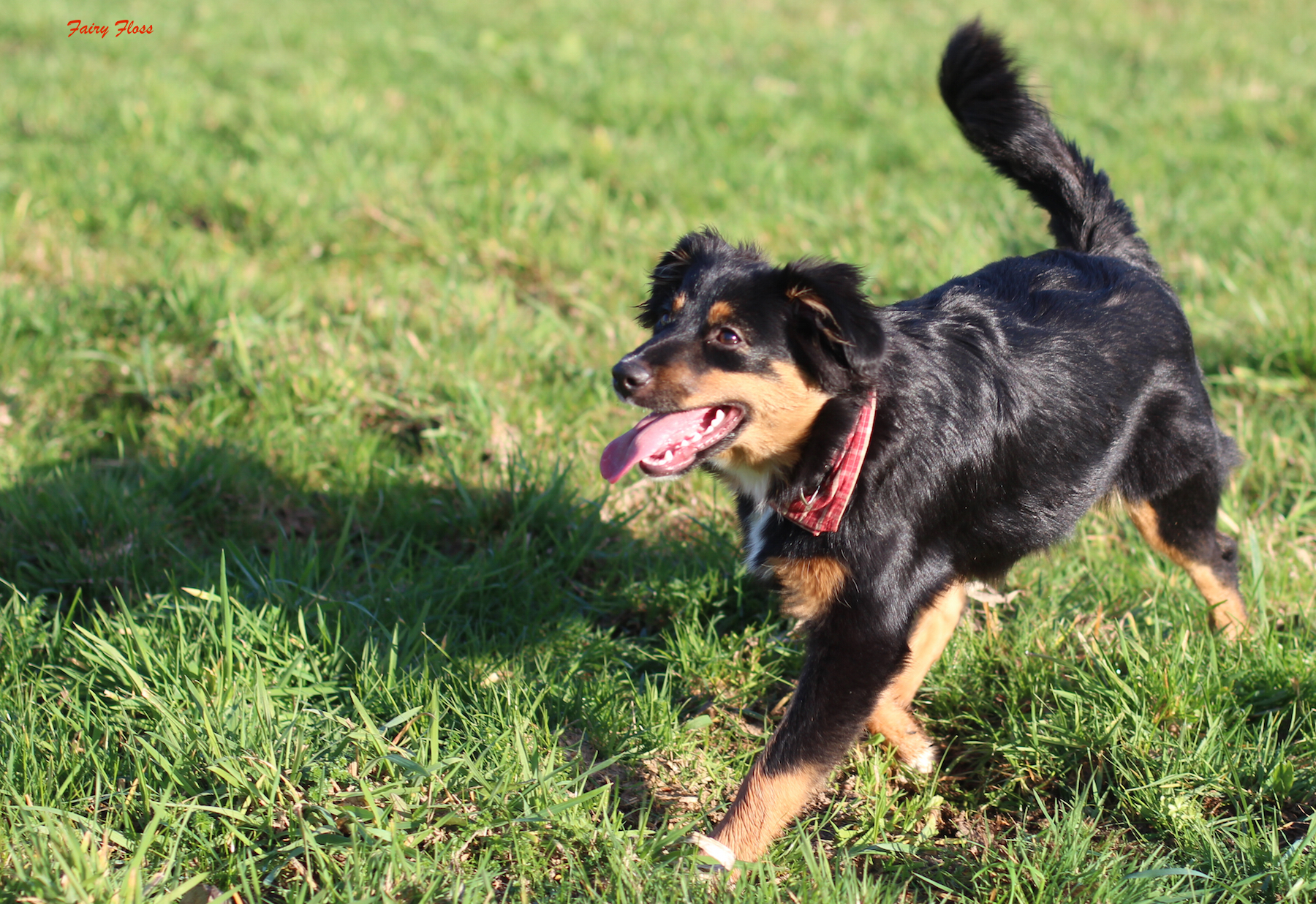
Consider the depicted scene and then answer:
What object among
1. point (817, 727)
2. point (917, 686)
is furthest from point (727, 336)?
point (917, 686)

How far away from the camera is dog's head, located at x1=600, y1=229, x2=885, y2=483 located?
7.66 feet

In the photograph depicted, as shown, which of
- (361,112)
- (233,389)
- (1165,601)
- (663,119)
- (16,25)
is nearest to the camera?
(1165,601)

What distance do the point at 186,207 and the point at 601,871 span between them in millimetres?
4718

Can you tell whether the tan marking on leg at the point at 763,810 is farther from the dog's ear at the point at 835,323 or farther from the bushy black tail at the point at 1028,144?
the bushy black tail at the point at 1028,144

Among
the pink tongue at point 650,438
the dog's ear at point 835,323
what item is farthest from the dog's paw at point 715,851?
the dog's ear at point 835,323

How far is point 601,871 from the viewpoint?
7.18ft

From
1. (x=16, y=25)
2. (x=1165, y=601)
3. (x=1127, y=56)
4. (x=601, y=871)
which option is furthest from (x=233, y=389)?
(x=1127, y=56)

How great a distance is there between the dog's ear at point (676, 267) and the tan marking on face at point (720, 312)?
0.86ft

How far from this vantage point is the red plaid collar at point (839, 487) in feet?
7.67

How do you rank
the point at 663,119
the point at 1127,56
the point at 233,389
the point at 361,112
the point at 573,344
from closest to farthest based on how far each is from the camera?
the point at 233,389 → the point at 573,344 → the point at 361,112 → the point at 663,119 → the point at 1127,56

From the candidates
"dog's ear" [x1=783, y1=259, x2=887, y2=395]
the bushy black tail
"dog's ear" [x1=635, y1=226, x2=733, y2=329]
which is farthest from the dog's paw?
the bushy black tail

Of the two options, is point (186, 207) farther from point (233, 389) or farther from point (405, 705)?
point (405, 705)

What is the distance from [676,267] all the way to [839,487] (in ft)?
2.82

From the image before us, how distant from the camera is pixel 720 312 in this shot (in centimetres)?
243
